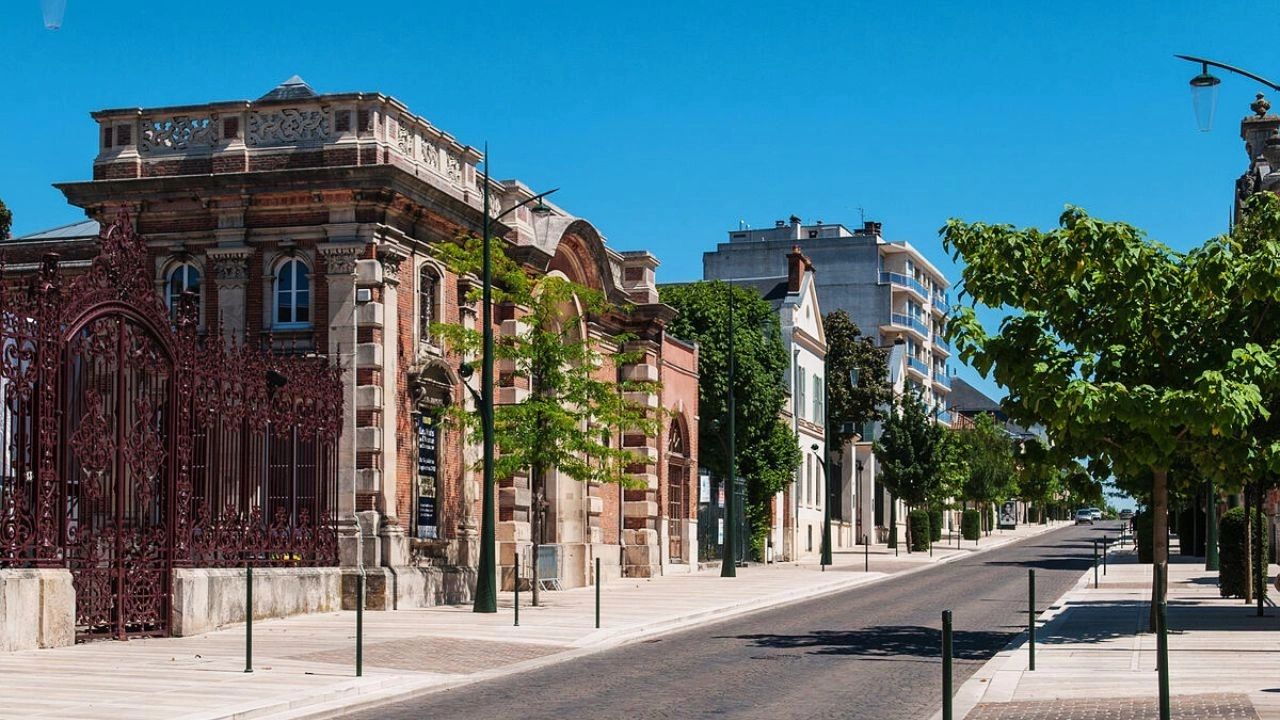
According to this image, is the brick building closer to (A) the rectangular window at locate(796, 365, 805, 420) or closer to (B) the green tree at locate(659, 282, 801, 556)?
(B) the green tree at locate(659, 282, 801, 556)

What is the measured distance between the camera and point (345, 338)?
28625 mm

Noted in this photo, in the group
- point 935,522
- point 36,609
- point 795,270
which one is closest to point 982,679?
point 36,609

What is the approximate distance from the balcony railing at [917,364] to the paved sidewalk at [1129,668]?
3249 inches

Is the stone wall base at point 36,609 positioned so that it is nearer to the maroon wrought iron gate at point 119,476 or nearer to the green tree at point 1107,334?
the maroon wrought iron gate at point 119,476

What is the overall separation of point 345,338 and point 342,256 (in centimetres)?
141

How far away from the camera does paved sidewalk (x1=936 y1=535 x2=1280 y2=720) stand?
14.0m

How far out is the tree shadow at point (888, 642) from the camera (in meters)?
20.4

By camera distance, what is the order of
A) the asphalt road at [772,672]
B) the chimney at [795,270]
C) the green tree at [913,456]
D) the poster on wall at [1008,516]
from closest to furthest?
1. the asphalt road at [772,672]
2. the chimney at [795,270]
3. the green tree at [913,456]
4. the poster on wall at [1008,516]

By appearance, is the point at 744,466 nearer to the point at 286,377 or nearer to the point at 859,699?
the point at 286,377

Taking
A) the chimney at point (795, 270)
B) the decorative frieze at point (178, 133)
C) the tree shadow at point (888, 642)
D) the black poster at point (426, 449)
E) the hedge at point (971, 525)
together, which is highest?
the chimney at point (795, 270)

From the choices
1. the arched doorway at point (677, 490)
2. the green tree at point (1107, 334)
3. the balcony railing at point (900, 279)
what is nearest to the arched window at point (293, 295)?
the green tree at point (1107, 334)

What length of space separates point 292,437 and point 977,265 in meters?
12.0

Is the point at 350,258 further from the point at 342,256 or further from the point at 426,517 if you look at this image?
the point at 426,517

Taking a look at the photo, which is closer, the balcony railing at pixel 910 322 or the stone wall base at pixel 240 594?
the stone wall base at pixel 240 594
